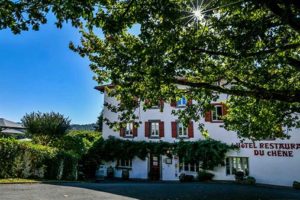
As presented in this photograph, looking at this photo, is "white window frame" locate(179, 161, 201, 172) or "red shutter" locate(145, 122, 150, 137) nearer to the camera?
"white window frame" locate(179, 161, 201, 172)

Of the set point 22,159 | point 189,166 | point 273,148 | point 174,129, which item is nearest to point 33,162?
point 22,159

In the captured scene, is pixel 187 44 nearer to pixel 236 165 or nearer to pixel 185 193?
pixel 185 193

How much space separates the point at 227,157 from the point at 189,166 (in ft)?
12.1

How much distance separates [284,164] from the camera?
75.7ft

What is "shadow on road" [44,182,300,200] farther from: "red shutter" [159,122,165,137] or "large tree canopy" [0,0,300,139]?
"red shutter" [159,122,165,137]

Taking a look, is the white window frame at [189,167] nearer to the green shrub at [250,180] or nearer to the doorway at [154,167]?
the doorway at [154,167]

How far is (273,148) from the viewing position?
77.4 feet

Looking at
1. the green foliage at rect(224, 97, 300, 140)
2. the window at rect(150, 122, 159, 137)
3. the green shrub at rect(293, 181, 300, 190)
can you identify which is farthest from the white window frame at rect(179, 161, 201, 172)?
the green foliage at rect(224, 97, 300, 140)

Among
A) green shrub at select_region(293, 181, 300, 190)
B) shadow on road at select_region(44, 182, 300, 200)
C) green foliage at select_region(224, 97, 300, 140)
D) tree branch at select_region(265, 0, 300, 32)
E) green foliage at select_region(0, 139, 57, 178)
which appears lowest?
green shrub at select_region(293, 181, 300, 190)

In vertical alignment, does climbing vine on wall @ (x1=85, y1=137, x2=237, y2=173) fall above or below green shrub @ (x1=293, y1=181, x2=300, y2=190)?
above

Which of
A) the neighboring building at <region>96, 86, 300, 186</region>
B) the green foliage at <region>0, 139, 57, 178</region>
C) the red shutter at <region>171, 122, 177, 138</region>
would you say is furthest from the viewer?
the red shutter at <region>171, 122, 177, 138</region>

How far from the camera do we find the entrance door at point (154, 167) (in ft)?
92.5

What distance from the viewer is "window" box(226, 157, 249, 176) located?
24.6 meters

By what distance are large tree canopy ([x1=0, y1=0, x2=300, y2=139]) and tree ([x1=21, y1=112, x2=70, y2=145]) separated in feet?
48.3
